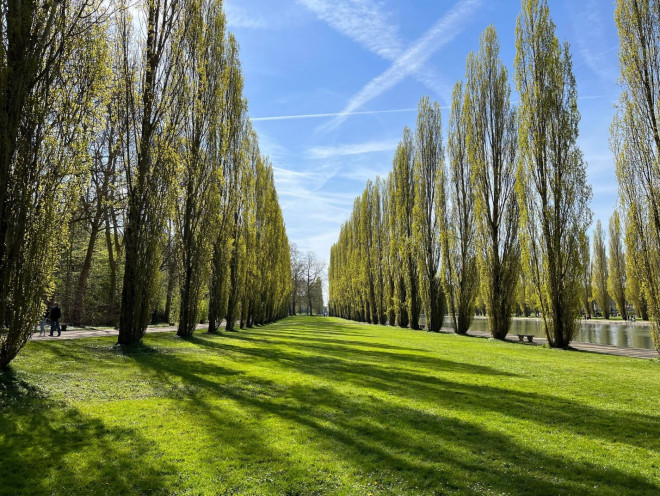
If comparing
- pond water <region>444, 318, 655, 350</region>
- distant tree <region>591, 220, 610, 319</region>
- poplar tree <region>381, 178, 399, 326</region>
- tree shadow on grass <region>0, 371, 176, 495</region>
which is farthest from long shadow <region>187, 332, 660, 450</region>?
distant tree <region>591, 220, 610, 319</region>

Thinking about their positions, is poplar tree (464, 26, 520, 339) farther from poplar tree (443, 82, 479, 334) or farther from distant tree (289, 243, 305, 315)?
distant tree (289, 243, 305, 315)

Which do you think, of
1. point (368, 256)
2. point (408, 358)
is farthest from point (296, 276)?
point (408, 358)

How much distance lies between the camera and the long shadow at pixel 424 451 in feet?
12.3

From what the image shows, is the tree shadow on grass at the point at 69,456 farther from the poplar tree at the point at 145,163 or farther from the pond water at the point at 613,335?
the pond water at the point at 613,335

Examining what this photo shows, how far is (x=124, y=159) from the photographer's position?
13023 mm

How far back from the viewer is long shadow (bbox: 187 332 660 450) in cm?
534

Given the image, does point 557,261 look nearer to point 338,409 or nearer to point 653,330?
point 653,330

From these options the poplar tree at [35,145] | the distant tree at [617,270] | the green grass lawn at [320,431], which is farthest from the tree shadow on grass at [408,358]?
the distant tree at [617,270]

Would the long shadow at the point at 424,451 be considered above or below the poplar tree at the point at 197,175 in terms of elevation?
below

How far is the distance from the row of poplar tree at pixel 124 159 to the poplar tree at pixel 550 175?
48.9 ft

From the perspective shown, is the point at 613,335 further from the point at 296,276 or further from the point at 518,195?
the point at 296,276

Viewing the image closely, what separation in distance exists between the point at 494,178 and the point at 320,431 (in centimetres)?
A: 2076

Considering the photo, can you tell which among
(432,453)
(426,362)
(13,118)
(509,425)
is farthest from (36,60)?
(426,362)

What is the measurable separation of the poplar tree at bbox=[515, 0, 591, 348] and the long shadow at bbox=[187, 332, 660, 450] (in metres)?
8.43
